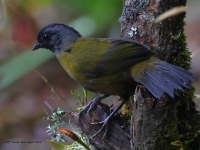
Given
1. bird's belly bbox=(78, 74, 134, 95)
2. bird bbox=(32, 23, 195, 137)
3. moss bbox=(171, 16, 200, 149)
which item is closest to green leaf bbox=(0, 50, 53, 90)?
bird bbox=(32, 23, 195, 137)

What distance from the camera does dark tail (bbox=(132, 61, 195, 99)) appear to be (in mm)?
3500

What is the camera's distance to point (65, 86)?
23.4 ft

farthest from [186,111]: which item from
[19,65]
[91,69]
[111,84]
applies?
[19,65]

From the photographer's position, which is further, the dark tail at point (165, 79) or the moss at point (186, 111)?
the moss at point (186, 111)

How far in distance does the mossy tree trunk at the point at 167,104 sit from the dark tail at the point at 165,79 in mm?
104

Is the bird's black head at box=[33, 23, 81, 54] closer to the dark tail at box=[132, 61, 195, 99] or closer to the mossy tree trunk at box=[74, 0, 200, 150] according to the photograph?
the mossy tree trunk at box=[74, 0, 200, 150]

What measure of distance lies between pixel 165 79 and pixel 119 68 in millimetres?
413

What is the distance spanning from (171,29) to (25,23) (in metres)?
3.13

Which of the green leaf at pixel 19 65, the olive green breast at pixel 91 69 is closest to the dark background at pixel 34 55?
the green leaf at pixel 19 65

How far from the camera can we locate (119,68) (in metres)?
3.94

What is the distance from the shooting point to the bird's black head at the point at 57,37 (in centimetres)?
446

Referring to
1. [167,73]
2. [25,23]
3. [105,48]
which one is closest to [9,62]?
[25,23]

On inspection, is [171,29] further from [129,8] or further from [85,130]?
[85,130]

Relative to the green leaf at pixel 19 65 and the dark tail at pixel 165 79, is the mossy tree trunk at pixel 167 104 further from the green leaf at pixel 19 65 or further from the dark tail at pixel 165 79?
the green leaf at pixel 19 65
